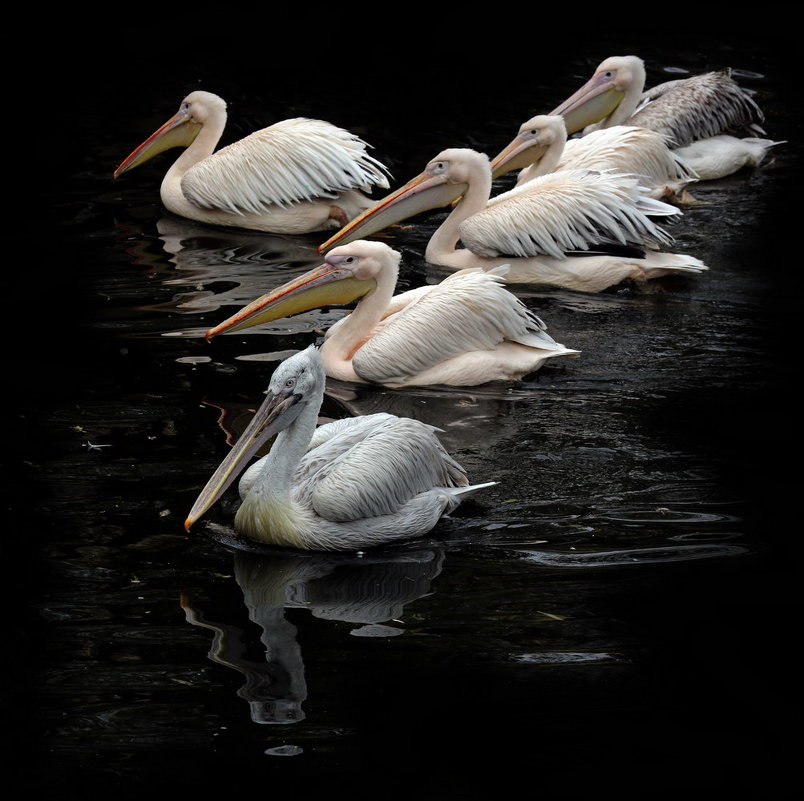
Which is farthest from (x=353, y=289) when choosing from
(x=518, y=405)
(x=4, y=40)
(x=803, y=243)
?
(x=4, y=40)

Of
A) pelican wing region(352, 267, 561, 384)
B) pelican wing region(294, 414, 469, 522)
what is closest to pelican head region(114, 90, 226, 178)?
pelican wing region(352, 267, 561, 384)

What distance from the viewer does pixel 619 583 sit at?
4344 millimetres

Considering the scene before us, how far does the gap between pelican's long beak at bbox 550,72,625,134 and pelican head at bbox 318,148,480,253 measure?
1961 millimetres

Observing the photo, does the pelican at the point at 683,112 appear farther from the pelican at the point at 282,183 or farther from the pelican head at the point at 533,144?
the pelican at the point at 282,183

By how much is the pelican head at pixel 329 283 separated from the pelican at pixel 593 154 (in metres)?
2.06

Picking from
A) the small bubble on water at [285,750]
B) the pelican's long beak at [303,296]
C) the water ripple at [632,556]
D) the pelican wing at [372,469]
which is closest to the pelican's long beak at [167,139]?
the pelican's long beak at [303,296]

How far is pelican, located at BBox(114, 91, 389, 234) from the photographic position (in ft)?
25.9

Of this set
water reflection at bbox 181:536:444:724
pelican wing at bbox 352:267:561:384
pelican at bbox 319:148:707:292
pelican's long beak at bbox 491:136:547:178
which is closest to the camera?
water reflection at bbox 181:536:444:724

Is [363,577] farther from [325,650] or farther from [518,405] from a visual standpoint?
[518,405]

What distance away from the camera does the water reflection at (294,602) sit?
380cm

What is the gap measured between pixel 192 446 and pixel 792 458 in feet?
7.17

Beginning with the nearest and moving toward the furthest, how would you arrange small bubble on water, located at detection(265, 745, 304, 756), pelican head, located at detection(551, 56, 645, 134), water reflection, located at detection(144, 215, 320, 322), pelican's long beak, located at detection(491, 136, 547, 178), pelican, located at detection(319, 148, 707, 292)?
small bubble on water, located at detection(265, 745, 304, 756)
water reflection, located at detection(144, 215, 320, 322)
pelican, located at detection(319, 148, 707, 292)
pelican's long beak, located at detection(491, 136, 547, 178)
pelican head, located at detection(551, 56, 645, 134)

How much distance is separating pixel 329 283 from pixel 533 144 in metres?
2.37

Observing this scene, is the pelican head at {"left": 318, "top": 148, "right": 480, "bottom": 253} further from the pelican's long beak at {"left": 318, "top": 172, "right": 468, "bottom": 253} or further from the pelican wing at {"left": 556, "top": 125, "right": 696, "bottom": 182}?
the pelican wing at {"left": 556, "top": 125, "right": 696, "bottom": 182}
